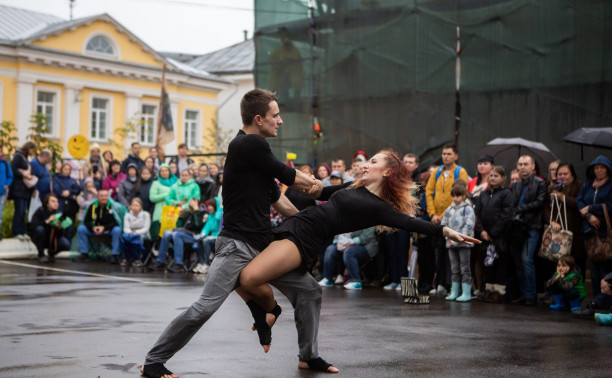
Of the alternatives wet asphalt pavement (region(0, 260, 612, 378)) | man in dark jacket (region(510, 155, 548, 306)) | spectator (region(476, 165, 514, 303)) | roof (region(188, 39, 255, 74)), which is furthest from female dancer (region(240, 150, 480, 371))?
roof (region(188, 39, 255, 74))

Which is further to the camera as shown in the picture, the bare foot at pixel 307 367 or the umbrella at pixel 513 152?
the umbrella at pixel 513 152

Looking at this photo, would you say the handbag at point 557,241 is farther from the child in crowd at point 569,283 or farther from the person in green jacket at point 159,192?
the person in green jacket at point 159,192

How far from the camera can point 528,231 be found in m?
12.4

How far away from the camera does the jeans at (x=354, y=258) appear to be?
1443 cm

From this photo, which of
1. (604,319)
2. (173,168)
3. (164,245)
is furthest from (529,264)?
(173,168)

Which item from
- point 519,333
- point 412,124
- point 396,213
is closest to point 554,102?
point 412,124

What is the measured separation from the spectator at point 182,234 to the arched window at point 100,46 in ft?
96.7

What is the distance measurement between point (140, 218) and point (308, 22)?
579 centimetres

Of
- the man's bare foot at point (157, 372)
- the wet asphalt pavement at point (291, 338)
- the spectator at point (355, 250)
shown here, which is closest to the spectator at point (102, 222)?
the wet asphalt pavement at point (291, 338)

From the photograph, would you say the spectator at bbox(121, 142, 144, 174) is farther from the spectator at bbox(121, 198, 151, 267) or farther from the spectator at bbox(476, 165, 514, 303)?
the spectator at bbox(476, 165, 514, 303)

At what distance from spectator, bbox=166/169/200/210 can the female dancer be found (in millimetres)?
11234

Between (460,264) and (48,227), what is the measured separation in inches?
402

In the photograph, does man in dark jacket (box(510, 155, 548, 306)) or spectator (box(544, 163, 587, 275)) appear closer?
spectator (box(544, 163, 587, 275))

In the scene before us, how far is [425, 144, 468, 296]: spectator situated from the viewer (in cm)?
1348
